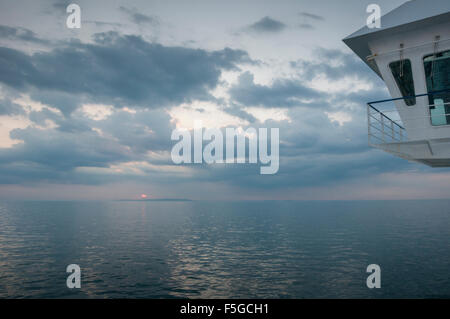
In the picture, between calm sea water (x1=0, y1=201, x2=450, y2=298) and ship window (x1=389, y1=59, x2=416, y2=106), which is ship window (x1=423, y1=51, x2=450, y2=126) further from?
calm sea water (x1=0, y1=201, x2=450, y2=298)

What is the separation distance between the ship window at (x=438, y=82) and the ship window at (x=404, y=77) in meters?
0.81

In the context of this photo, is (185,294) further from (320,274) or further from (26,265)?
(26,265)

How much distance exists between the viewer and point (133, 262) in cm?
3422

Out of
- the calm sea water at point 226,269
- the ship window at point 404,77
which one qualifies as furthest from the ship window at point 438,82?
the calm sea water at point 226,269

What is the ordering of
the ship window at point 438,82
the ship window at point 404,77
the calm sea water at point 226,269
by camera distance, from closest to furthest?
the ship window at point 438,82
the ship window at point 404,77
the calm sea water at point 226,269

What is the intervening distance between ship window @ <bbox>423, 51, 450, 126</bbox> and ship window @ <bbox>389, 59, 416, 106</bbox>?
0.81 meters

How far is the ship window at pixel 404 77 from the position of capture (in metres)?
16.0

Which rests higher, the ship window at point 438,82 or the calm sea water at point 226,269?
the ship window at point 438,82

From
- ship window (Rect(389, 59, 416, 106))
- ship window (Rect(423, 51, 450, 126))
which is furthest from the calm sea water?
ship window (Rect(389, 59, 416, 106))

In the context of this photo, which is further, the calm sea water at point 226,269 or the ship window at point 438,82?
the calm sea water at point 226,269

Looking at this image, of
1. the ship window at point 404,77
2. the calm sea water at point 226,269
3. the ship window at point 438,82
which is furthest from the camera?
the calm sea water at point 226,269

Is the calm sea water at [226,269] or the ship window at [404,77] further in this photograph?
the calm sea water at [226,269]

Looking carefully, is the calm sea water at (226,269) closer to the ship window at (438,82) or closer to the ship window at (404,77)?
the ship window at (438,82)
